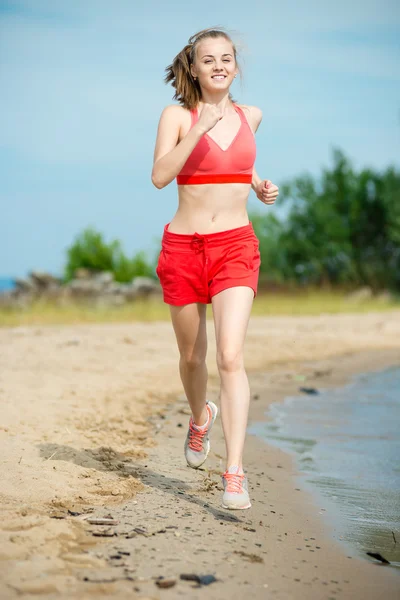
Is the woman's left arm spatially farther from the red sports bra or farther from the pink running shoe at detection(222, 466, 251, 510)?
the pink running shoe at detection(222, 466, 251, 510)

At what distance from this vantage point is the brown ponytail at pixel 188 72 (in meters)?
4.18

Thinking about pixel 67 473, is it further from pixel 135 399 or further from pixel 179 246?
pixel 135 399

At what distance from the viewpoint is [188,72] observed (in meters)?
4.21

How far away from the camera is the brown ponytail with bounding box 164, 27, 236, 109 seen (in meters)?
4.18

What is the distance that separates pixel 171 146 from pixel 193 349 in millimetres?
1096

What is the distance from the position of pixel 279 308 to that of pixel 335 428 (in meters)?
10.7

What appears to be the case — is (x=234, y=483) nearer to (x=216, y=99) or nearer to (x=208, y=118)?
(x=208, y=118)

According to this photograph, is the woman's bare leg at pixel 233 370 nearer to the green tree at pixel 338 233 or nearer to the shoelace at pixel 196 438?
the shoelace at pixel 196 438

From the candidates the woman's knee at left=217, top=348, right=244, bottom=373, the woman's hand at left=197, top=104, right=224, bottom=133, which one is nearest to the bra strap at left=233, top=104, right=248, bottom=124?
the woman's hand at left=197, top=104, right=224, bottom=133

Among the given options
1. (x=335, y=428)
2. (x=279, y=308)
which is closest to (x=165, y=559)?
(x=335, y=428)

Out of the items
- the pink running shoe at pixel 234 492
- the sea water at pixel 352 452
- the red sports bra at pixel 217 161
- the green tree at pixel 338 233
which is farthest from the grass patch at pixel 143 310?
the pink running shoe at pixel 234 492

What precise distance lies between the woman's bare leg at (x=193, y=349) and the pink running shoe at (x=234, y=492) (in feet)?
2.40

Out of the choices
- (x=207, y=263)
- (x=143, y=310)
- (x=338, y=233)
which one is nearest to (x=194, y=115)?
(x=207, y=263)

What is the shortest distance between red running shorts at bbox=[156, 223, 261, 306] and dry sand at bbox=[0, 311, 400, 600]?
1.08m
